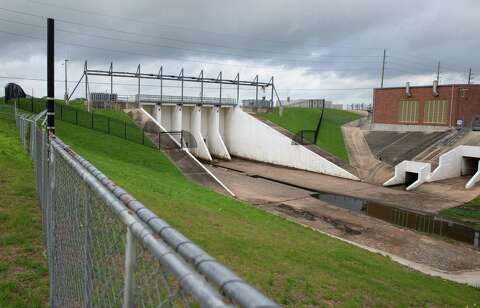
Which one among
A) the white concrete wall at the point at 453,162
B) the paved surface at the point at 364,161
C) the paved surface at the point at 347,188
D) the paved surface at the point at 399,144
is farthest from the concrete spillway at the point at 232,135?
the white concrete wall at the point at 453,162

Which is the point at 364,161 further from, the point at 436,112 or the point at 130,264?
the point at 130,264

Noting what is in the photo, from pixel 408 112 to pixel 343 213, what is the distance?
25.3m

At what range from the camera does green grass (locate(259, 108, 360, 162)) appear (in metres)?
41.0

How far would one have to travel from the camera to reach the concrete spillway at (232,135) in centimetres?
3969

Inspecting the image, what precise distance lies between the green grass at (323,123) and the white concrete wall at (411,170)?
6178 mm

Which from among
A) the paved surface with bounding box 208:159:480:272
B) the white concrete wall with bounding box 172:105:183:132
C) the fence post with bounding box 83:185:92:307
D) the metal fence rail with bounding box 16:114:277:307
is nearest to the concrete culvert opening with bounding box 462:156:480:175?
the paved surface with bounding box 208:159:480:272

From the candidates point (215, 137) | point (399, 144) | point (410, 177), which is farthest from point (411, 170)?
point (215, 137)

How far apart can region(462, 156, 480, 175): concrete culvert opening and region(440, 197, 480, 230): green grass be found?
7493mm

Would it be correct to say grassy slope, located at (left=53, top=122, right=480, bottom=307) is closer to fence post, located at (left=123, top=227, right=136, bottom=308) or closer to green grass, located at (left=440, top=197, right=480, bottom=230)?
fence post, located at (left=123, top=227, right=136, bottom=308)

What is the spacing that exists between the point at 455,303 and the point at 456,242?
408 inches

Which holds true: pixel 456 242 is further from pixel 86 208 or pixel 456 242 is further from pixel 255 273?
pixel 86 208

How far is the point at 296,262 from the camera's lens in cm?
1044

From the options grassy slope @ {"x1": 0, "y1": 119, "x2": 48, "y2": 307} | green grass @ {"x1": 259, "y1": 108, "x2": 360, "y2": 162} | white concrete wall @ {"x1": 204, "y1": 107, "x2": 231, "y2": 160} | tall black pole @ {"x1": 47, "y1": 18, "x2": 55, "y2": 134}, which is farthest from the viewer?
white concrete wall @ {"x1": 204, "y1": 107, "x2": 231, "y2": 160}

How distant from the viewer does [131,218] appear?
1.87m
